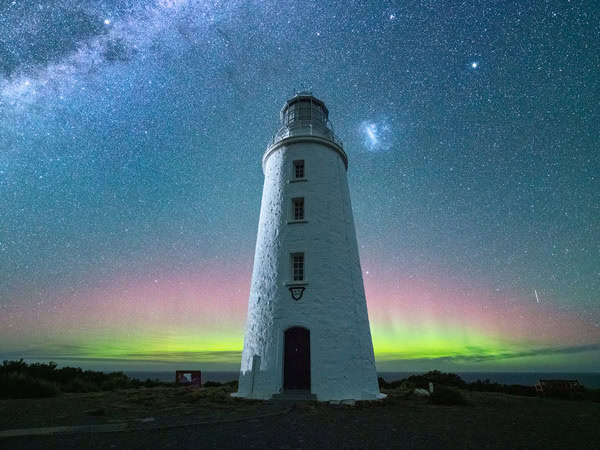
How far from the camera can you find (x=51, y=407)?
428 inches

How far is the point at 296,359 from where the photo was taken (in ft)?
44.7

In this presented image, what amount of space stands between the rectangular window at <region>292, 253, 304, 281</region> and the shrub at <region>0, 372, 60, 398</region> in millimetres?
11538

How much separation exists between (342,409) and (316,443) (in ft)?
16.1

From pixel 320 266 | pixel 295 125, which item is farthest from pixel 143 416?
pixel 295 125

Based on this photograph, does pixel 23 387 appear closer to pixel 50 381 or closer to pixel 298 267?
pixel 50 381

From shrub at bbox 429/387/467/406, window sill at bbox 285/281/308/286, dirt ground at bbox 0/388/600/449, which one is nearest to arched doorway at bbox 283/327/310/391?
dirt ground at bbox 0/388/600/449

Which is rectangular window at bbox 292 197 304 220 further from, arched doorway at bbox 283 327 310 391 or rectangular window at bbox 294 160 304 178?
arched doorway at bbox 283 327 310 391

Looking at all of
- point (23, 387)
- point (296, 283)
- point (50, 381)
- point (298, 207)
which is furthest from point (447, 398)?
point (50, 381)

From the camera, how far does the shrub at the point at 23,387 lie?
13477 millimetres

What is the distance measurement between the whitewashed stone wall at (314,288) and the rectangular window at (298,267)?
0.86 ft

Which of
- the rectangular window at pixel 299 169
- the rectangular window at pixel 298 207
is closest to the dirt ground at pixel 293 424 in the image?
the rectangular window at pixel 298 207

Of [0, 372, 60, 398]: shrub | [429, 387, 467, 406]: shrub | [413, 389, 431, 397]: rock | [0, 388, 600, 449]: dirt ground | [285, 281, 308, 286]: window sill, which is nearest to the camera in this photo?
[0, 388, 600, 449]: dirt ground

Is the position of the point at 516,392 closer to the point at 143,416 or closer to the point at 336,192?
the point at 336,192

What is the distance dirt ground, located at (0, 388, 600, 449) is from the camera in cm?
682
